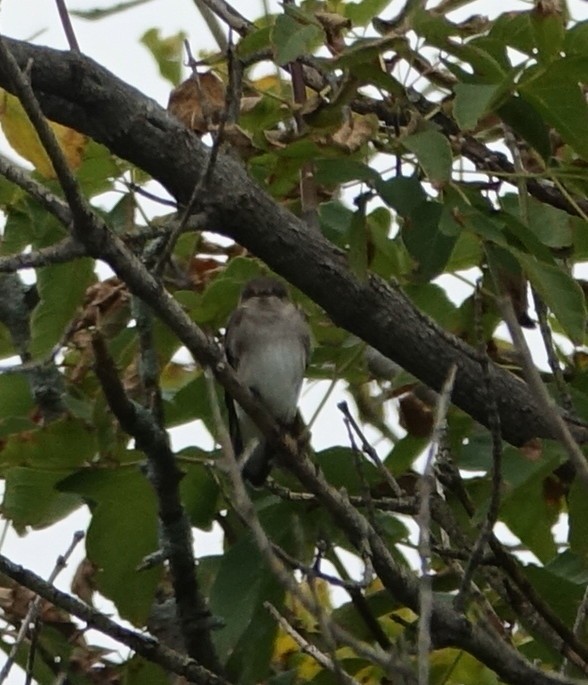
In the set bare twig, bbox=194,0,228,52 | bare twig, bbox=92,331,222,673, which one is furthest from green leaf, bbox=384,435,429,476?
bare twig, bbox=194,0,228,52

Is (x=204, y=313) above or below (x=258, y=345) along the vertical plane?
below

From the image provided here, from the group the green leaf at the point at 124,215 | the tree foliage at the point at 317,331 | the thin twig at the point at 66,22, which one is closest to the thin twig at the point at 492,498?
the tree foliage at the point at 317,331

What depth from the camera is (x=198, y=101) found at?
113 inches

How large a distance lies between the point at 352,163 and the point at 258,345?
1.95 m

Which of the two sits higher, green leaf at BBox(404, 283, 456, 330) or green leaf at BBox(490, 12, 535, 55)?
green leaf at BBox(490, 12, 535, 55)

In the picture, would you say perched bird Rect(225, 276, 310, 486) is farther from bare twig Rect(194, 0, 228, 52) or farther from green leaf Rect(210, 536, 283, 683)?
green leaf Rect(210, 536, 283, 683)

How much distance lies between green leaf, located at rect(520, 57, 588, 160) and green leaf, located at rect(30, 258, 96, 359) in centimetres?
88

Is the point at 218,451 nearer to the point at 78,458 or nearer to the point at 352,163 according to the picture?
the point at 78,458

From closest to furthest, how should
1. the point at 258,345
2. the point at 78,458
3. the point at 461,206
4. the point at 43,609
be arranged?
the point at 461,206, the point at 78,458, the point at 43,609, the point at 258,345

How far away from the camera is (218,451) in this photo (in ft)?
9.11

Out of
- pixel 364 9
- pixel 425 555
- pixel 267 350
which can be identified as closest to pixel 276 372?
pixel 267 350

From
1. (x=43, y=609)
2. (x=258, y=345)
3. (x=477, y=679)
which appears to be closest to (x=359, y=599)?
(x=477, y=679)

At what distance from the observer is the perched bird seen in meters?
3.85

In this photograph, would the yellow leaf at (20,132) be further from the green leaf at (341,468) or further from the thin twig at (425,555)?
the thin twig at (425,555)
